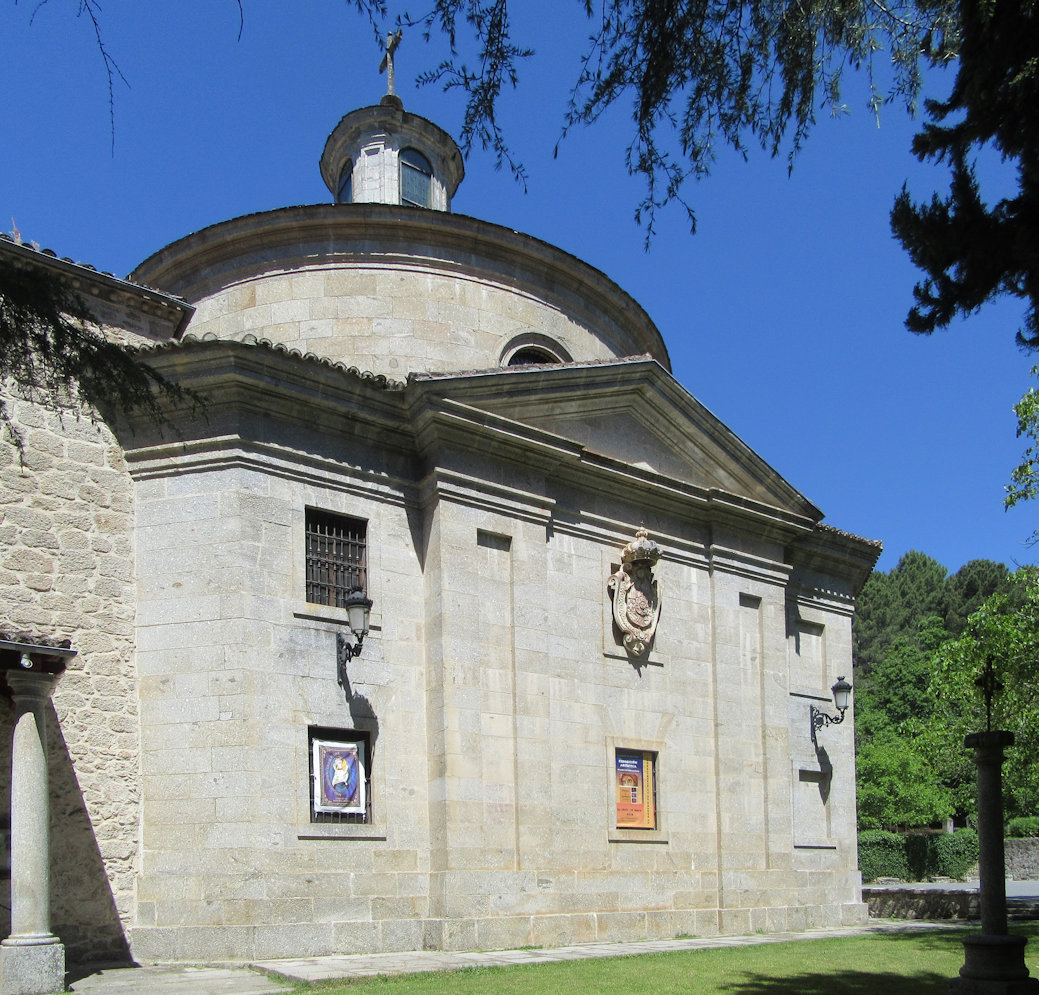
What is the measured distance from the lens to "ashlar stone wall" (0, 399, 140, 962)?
483 inches

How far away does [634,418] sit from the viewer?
695 inches

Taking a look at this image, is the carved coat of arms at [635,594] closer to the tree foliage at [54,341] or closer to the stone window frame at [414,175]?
the stone window frame at [414,175]

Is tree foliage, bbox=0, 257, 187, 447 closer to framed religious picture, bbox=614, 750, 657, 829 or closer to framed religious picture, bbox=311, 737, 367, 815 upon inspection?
framed religious picture, bbox=311, 737, 367, 815

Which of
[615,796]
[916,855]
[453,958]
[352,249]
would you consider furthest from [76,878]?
[916,855]

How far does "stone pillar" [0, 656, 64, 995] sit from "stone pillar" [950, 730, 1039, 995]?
7.99 metres

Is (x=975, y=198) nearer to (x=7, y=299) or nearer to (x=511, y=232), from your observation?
(x=7, y=299)

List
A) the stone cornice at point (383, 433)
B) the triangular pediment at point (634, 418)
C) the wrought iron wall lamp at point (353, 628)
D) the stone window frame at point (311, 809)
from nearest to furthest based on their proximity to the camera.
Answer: the stone window frame at point (311, 809)
the wrought iron wall lamp at point (353, 628)
the stone cornice at point (383, 433)
the triangular pediment at point (634, 418)

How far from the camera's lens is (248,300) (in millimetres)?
19391

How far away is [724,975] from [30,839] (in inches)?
272

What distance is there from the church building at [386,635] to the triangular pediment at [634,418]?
6cm

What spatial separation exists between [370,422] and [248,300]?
584 cm

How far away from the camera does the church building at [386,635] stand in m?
12.6

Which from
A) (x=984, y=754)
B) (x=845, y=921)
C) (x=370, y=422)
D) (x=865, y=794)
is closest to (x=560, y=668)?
(x=370, y=422)

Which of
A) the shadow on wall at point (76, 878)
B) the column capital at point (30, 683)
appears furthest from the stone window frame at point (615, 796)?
the column capital at point (30, 683)
